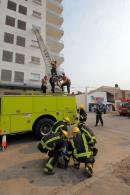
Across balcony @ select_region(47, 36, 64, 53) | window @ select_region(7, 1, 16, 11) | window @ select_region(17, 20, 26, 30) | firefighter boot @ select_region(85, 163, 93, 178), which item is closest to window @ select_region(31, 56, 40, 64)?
window @ select_region(17, 20, 26, 30)

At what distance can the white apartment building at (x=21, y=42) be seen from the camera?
21219mm

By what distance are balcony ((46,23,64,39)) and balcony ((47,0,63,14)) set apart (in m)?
4.61

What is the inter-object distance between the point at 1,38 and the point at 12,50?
2195 mm

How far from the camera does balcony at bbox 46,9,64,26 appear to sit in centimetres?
2879

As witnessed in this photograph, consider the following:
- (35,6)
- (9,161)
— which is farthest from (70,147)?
(35,6)

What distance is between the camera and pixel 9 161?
5035 millimetres

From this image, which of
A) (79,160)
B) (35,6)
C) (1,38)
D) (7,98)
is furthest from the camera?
(35,6)

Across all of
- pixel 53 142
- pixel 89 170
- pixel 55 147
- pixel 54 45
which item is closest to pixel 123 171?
pixel 89 170

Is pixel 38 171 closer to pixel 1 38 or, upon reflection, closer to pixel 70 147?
pixel 70 147

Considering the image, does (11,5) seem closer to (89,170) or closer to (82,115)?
(82,115)

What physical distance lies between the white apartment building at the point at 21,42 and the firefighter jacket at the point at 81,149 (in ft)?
58.0

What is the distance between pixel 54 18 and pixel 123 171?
31880 millimetres

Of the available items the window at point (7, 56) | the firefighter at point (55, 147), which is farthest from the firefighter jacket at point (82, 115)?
the window at point (7, 56)

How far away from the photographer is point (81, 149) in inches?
160
